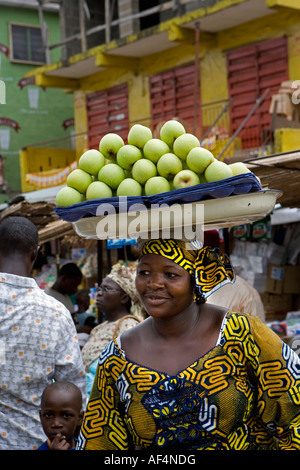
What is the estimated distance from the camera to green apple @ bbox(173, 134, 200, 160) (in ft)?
8.71

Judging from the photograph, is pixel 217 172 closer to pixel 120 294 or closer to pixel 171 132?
pixel 171 132

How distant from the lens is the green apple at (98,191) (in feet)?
8.82

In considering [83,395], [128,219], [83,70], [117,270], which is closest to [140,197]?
[128,219]

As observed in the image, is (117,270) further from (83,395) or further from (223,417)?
(223,417)

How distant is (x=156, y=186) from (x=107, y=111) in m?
15.6

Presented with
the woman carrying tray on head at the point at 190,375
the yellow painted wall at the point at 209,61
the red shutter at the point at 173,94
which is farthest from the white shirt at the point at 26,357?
the red shutter at the point at 173,94

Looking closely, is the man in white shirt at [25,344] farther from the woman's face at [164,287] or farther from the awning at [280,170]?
the awning at [280,170]

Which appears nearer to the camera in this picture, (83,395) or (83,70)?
(83,395)

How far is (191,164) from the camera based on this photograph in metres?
2.62

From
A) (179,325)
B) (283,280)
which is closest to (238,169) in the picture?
(179,325)

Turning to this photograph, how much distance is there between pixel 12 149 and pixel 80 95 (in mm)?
3131

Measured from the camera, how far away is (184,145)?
2.66 meters

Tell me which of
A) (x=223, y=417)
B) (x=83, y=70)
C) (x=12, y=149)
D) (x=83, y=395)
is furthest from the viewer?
(x=12, y=149)

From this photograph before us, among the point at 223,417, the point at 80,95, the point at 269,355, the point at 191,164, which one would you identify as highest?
the point at 80,95
